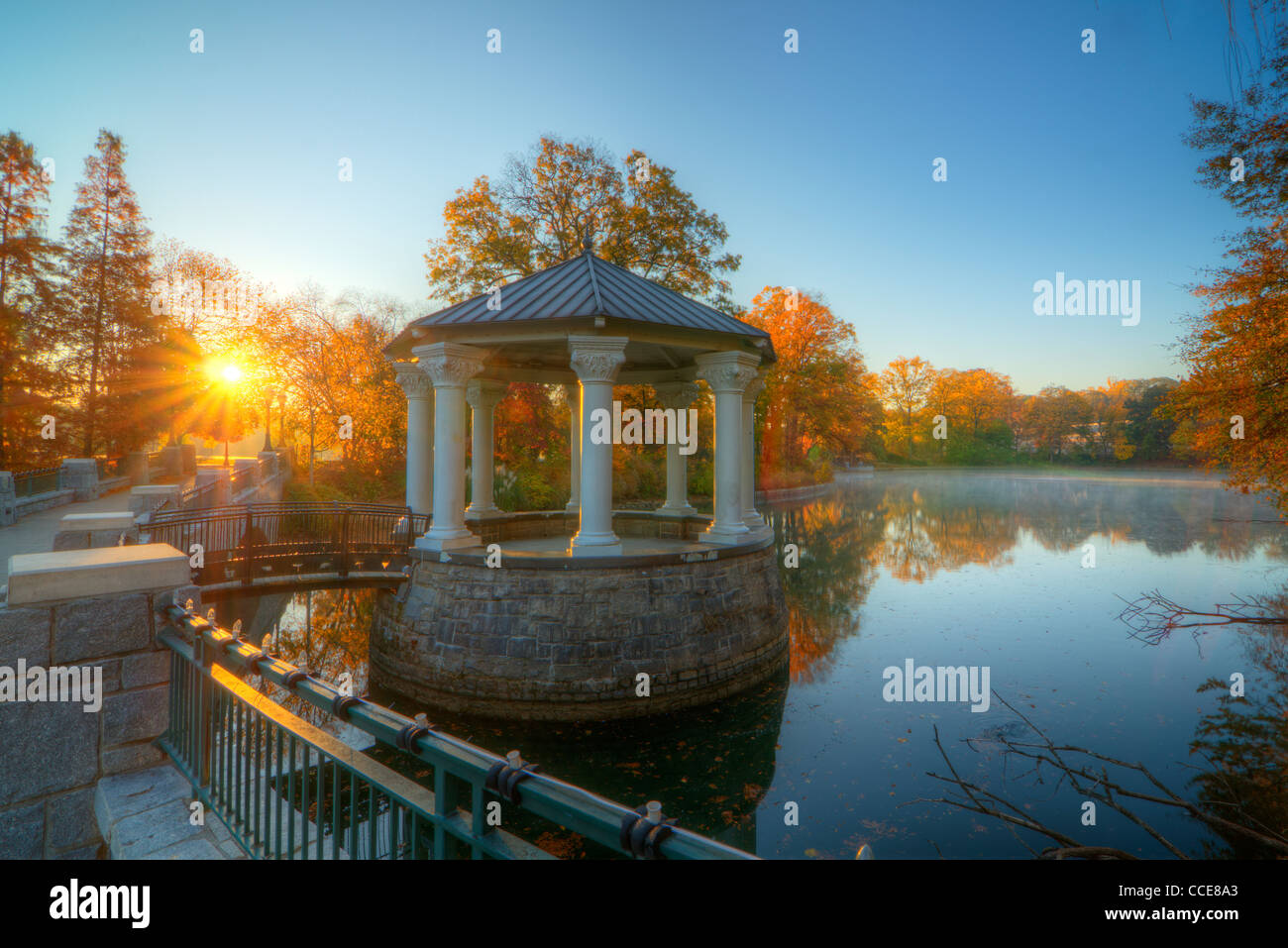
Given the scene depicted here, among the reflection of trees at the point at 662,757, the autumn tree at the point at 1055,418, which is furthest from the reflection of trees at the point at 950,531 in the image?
the autumn tree at the point at 1055,418

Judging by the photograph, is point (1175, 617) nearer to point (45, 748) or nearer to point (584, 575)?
point (584, 575)

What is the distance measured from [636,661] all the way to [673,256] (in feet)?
63.9

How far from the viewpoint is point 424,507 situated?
481 inches

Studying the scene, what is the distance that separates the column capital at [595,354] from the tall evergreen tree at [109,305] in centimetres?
2376

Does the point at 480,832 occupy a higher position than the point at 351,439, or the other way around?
the point at 351,439

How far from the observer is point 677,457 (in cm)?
1564

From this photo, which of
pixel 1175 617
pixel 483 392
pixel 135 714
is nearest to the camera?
pixel 135 714

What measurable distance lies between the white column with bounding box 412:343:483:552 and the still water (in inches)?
111

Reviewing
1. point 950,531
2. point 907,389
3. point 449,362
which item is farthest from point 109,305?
point 907,389

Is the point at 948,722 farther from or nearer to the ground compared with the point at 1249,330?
nearer to the ground

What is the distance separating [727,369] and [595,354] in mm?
2685

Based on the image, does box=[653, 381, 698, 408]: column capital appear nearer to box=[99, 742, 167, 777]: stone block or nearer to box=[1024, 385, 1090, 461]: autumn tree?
box=[99, 742, 167, 777]: stone block
